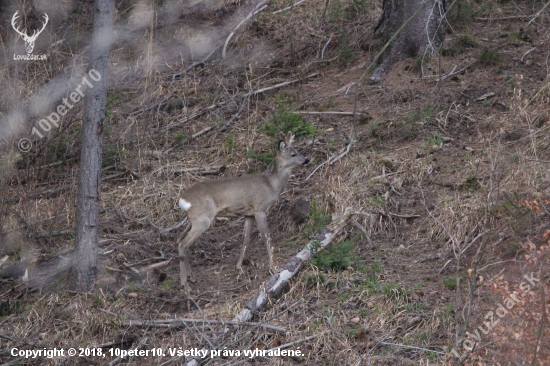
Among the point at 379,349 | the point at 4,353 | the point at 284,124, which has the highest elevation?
the point at 284,124

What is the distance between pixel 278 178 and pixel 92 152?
2414 mm

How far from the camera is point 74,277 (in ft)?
25.7

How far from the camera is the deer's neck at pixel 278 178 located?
9.16m

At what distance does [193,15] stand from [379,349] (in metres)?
9.36

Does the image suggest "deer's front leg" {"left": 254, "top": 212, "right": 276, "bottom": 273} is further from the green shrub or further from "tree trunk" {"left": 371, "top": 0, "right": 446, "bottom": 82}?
"tree trunk" {"left": 371, "top": 0, "right": 446, "bottom": 82}

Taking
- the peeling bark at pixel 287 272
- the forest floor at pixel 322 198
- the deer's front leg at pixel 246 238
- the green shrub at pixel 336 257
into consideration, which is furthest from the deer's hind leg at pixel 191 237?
the green shrub at pixel 336 257

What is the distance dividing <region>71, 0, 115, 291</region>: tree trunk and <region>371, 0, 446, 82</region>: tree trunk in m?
4.84

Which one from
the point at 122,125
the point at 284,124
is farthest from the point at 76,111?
the point at 284,124

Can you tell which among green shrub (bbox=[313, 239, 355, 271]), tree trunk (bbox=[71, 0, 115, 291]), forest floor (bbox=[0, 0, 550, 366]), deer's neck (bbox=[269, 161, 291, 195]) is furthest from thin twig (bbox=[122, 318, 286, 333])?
deer's neck (bbox=[269, 161, 291, 195])

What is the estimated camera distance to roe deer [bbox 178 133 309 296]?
8398 millimetres

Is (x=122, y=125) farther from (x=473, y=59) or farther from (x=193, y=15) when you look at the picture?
(x=473, y=59)

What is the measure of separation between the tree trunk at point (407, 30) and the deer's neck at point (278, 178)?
2748 millimetres

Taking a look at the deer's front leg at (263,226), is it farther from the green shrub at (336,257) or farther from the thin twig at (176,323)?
the thin twig at (176,323)

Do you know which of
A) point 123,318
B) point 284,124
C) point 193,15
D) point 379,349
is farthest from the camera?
point 193,15
